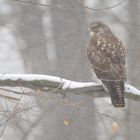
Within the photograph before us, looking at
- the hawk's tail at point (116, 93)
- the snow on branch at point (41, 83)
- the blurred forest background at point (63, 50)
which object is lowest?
the blurred forest background at point (63, 50)

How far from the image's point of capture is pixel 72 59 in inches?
643

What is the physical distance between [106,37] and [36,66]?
7.68 metres

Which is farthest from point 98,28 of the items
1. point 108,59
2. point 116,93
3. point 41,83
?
point 41,83

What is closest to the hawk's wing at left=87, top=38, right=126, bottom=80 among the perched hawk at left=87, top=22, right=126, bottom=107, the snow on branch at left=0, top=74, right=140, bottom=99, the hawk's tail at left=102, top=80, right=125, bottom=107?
the perched hawk at left=87, top=22, right=126, bottom=107

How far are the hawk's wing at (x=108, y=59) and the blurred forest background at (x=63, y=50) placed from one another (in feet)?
20.9

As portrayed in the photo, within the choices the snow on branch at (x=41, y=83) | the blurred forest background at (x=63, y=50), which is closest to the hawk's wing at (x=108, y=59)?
the snow on branch at (x=41, y=83)

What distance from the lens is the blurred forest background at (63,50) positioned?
612 inches

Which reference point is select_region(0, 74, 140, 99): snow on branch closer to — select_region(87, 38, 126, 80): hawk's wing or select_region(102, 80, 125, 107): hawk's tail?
select_region(102, 80, 125, 107): hawk's tail

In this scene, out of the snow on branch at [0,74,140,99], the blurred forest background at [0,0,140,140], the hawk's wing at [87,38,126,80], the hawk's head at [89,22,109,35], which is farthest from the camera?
the blurred forest background at [0,0,140,140]

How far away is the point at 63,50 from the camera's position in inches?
657

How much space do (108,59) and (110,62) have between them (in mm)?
31

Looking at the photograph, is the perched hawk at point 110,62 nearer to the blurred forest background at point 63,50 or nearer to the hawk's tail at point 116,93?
the hawk's tail at point 116,93

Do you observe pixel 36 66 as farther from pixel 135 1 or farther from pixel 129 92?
pixel 129 92

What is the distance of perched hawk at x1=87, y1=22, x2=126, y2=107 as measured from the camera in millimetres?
7875
